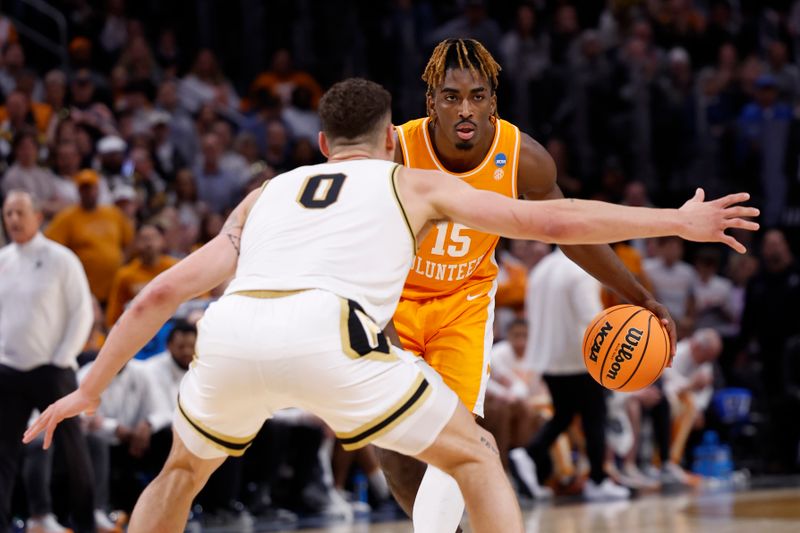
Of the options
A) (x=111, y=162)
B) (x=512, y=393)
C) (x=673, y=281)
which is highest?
(x=111, y=162)

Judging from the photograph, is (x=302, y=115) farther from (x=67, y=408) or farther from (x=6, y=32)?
(x=67, y=408)

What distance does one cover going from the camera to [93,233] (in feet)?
33.3

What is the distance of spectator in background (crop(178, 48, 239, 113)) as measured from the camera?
44.2 ft

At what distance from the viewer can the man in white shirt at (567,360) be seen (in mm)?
9922

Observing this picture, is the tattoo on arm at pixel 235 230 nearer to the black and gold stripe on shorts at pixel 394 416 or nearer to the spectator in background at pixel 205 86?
the black and gold stripe on shorts at pixel 394 416

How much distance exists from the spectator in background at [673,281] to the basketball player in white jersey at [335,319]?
859cm

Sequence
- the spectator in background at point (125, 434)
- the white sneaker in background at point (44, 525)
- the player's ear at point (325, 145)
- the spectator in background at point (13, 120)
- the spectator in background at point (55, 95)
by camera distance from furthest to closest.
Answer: the spectator in background at point (55, 95)
the spectator in background at point (13, 120)
the spectator in background at point (125, 434)
the white sneaker in background at point (44, 525)
the player's ear at point (325, 145)

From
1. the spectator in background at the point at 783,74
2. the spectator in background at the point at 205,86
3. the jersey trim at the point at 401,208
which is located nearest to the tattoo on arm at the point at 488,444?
the jersey trim at the point at 401,208

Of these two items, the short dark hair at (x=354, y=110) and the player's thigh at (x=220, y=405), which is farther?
the short dark hair at (x=354, y=110)

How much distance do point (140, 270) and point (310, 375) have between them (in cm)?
622

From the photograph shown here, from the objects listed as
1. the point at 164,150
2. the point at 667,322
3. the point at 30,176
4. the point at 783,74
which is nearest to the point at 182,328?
the point at 30,176

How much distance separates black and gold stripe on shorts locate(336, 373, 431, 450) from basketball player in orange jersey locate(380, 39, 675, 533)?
133 cm

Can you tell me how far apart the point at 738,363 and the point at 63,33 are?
750cm

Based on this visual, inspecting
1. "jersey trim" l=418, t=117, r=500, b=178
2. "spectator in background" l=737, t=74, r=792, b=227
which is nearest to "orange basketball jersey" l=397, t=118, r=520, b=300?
"jersey trim" l=418, t=117, r=500, b=178
